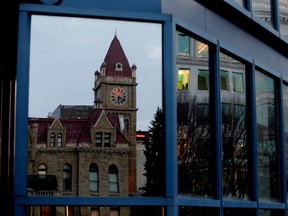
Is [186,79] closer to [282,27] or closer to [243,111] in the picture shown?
[243,111]

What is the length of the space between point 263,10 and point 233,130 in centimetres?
328

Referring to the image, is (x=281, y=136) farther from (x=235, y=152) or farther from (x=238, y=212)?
(x=238, y=212)

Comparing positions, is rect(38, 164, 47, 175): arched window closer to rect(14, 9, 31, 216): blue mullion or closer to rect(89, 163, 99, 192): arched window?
rect(14, 9, 31, 216): blue mullion

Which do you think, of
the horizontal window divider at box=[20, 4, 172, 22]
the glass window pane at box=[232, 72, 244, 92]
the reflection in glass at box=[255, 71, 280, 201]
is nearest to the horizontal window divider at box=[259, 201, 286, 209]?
the reflection in glass at box=[255, 71, 280, 201]

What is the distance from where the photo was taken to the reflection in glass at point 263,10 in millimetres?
14589

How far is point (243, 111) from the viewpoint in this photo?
13.9m

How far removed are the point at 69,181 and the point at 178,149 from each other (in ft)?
6.25

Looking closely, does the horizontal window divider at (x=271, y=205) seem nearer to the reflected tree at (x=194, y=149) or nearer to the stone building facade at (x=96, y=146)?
the reflected tree at (x=194, y=149)

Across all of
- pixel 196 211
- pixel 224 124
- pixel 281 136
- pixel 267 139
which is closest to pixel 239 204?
pixel 224 124

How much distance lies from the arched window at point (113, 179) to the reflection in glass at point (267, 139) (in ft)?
14.2

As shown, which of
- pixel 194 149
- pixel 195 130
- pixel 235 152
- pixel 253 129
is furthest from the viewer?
pixel 253 129

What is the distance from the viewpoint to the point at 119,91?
11.1 m

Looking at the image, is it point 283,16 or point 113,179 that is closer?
point 113,179

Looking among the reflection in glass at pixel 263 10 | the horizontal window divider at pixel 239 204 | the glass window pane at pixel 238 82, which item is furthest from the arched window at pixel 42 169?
the reflection in glass at pixel 263 10
